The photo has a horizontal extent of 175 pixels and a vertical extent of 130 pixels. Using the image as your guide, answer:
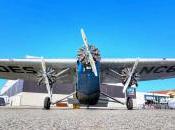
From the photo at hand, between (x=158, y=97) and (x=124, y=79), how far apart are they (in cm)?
7402

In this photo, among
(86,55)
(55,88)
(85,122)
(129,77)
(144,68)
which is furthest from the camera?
(55,88)

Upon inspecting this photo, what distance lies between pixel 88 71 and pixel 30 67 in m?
5.98

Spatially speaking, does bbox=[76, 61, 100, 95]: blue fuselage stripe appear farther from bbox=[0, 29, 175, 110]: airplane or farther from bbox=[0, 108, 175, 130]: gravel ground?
bbox=[0, 108, 175, 130]: gravel ground

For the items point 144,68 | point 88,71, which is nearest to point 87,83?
point 88,71

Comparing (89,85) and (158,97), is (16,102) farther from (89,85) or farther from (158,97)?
(89,85)

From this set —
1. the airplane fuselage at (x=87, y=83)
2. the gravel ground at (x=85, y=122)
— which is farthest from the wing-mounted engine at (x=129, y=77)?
the gravel ground at (x=85, y=122)

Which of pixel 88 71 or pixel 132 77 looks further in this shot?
pixel 132 77

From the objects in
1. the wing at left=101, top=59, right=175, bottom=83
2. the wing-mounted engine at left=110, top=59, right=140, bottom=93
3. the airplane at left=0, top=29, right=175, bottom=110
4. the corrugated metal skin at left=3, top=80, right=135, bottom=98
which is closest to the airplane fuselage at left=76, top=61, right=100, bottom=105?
the airplane at left=0, top=29, right=175, bottom=110

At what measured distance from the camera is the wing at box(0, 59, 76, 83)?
23.4m

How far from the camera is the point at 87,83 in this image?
68.9ft

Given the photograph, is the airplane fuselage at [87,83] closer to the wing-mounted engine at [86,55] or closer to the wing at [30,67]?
the wing-mounted engine at [86,55]

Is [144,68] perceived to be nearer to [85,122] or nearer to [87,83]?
[87,83]

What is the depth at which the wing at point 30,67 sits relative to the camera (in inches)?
921

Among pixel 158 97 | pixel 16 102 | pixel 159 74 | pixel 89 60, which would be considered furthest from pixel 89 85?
pixel 158 97
